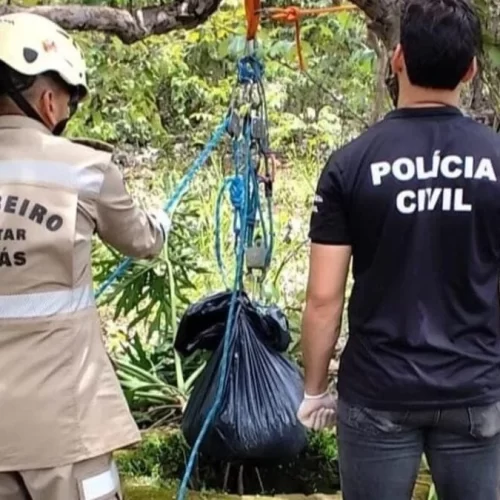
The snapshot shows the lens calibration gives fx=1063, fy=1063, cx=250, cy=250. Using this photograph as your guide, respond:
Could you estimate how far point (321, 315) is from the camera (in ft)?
5.81

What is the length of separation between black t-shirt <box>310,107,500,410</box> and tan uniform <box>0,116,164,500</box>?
1.31ft

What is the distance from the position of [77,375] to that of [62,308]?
0.38 ft

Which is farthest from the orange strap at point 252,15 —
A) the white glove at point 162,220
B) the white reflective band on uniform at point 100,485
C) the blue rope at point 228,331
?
the white reflective band on uniform at point 100,485

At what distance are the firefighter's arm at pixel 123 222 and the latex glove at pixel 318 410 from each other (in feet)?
1.32

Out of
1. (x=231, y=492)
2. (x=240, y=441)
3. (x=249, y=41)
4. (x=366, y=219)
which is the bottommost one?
(x=231, y=492)

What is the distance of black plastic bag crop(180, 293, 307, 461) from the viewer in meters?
2.66

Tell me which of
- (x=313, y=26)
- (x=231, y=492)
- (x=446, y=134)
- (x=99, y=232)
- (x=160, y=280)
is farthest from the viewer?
(x=313, y=26)

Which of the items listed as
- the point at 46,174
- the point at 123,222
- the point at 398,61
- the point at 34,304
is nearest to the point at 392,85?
the point at 398,61

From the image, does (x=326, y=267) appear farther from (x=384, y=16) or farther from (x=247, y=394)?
(x=247, y=394)

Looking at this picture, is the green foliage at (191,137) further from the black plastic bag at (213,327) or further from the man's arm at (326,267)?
the man's arm at (326,267)

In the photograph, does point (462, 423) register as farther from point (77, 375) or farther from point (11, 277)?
point (11, 277)

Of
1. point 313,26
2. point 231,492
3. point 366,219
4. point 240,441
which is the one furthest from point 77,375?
point 313,26

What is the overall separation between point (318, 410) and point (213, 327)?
3.07 feet

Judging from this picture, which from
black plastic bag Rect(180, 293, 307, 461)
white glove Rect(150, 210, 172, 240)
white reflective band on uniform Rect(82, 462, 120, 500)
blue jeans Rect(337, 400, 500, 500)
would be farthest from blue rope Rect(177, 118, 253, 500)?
blue jeans Rect(337, 400, 500, 500)
